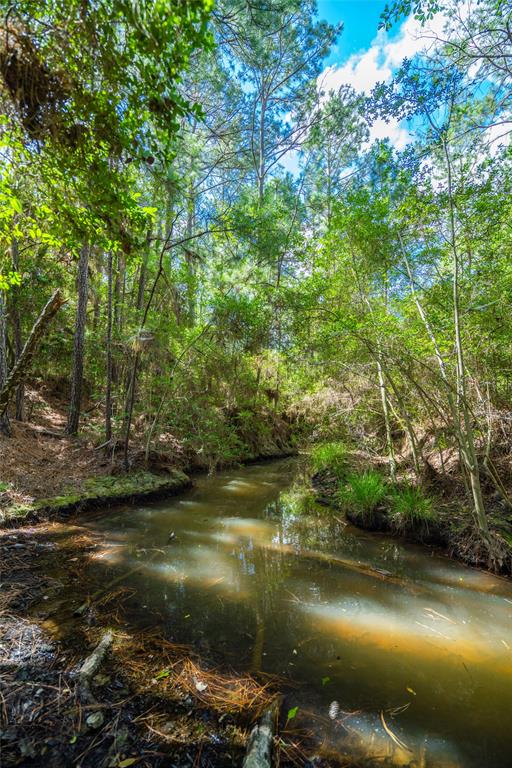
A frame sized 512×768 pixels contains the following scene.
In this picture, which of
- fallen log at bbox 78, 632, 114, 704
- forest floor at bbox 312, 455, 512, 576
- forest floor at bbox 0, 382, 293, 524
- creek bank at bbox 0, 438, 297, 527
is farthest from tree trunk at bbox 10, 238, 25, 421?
forest floor at bbox 312, 455, 512, 576

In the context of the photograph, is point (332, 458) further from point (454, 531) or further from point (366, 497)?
point (454, 531)

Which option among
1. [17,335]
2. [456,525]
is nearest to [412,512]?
[456,525]

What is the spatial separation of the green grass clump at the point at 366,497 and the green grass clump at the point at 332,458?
6.09ft

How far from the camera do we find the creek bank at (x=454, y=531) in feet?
15.1

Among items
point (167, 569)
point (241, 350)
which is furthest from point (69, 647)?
point (241, 350)

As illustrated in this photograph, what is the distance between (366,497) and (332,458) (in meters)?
2.77

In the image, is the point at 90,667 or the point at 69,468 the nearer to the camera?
the point at 90,667

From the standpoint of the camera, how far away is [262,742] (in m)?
1.89

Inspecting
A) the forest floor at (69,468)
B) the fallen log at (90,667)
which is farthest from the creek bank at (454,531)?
the fallen log at (90,667)

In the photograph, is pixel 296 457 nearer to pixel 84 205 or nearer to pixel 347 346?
pixel 347 346

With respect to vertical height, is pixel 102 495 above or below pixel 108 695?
above

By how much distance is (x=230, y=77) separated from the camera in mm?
15406

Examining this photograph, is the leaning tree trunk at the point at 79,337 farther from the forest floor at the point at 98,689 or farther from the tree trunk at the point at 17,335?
the forest floor at the point at 98,689

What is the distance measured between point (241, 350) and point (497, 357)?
20.3 feet
